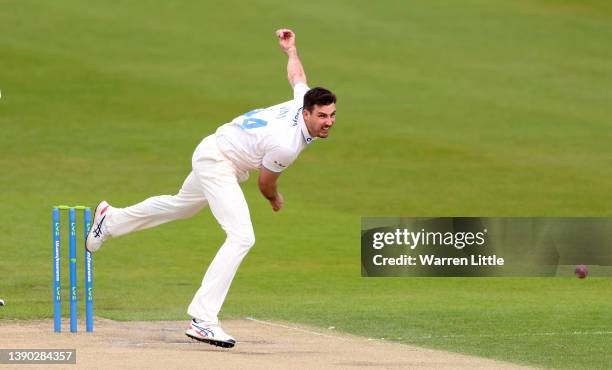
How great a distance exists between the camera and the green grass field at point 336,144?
13.0 meters

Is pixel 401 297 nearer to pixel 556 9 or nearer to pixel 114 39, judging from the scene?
pixel 114 39

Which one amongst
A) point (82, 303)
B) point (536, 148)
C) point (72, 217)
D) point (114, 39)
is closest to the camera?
point (72, 217)

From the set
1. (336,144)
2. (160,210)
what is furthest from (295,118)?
(336,144)

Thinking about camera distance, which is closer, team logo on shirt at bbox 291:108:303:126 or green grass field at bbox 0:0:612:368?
team logo on shirt at bbox 291:108:303:126

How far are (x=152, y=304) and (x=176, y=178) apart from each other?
8167 mm

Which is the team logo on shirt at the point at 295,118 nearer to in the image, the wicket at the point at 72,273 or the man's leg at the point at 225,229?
the man's leg at the point at 225,229

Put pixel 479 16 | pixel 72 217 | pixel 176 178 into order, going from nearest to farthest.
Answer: pixel 72 217
pixel 176 178
pixel 479 16

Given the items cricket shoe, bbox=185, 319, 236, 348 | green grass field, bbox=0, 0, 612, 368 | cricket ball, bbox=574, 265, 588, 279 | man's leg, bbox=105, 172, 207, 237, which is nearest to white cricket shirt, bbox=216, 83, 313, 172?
man's leg, bbox=105, 172, 207, 237

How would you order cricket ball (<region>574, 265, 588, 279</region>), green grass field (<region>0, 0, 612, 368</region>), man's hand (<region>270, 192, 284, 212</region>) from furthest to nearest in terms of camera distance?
cricket ball (<region>574, 265, 588, 279</region>) < green grass field (<region>0, 0, 612, 368</region>) < man's hand (<region>270, 192, 284, 212</region>)

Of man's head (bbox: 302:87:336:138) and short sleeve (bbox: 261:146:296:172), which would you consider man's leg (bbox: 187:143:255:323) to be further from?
man's head (bbox: 302:87:336:138)

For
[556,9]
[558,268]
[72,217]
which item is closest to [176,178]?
[558,268]

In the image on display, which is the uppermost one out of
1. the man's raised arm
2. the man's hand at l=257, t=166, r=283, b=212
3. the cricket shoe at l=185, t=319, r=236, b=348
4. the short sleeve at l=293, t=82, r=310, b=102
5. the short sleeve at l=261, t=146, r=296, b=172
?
the man's raised arm

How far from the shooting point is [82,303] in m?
13.0

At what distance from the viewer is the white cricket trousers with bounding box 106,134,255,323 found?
9766 mm
